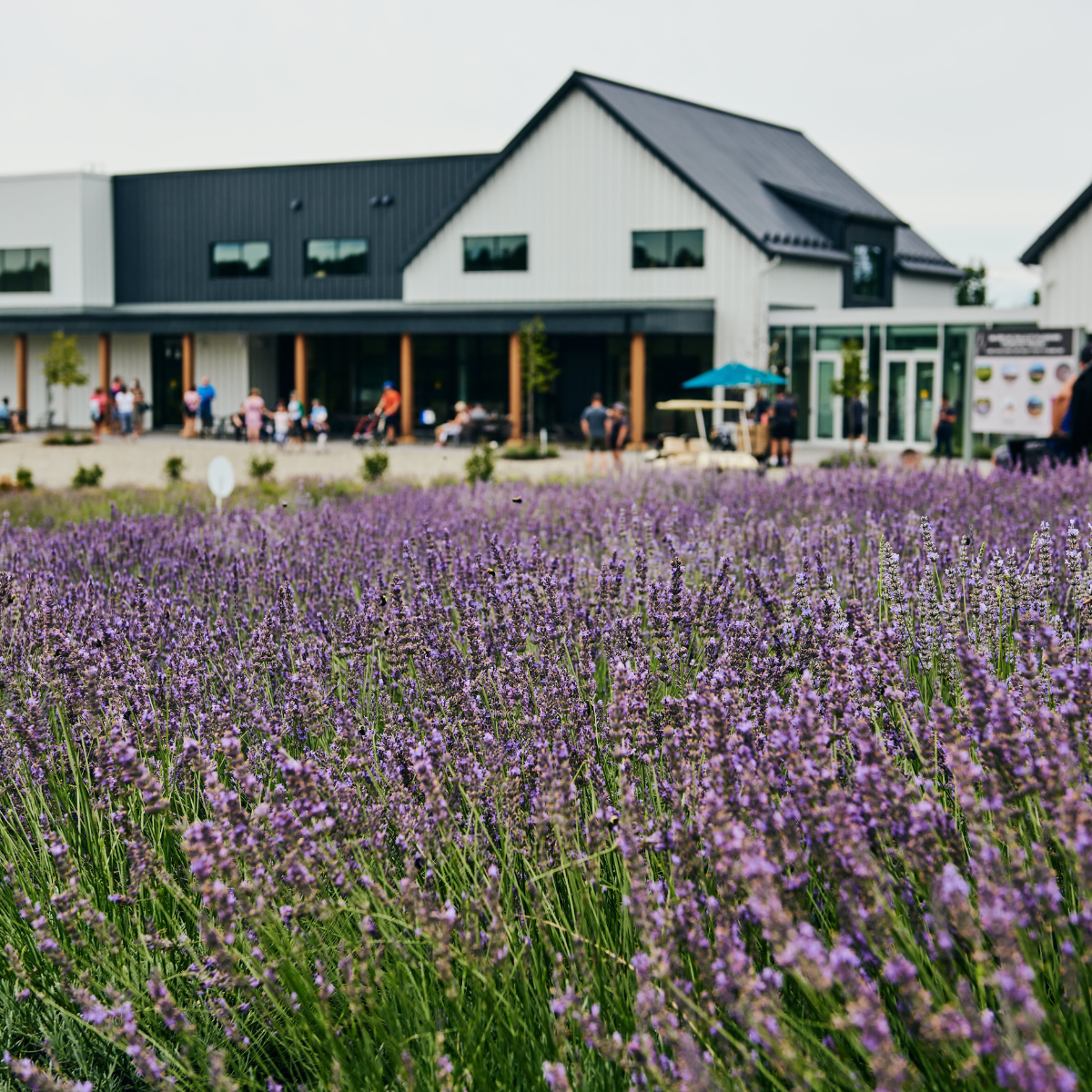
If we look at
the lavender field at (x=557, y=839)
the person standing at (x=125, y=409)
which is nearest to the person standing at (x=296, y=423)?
the person standing at (x=125, y=409)

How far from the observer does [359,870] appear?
305 cm

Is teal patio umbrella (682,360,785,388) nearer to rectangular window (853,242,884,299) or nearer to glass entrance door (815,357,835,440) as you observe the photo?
glass entrance door (815,357,835,440)

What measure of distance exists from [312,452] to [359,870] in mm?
29692

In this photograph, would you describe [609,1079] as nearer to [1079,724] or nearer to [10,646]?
[1079,724]

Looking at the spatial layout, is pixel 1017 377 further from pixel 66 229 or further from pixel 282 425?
pixel 66 229

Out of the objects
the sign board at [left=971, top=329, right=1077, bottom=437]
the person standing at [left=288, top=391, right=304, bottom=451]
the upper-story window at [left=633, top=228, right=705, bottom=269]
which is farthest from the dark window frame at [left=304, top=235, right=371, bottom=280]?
the sign board at [left=971, top=329, right=1077, bottom=437]

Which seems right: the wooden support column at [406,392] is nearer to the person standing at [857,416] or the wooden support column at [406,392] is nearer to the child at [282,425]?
the child at [282,425]

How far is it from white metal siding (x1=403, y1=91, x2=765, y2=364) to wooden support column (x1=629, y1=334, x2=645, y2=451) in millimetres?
1819

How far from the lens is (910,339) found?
32500 millimetres

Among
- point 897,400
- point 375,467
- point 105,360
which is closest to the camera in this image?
point 375,467

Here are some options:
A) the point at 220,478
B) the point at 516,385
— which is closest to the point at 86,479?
the point at 220,478

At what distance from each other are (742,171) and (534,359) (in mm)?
8792

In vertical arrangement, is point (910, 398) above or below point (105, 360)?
below

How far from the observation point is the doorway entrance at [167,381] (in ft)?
143
